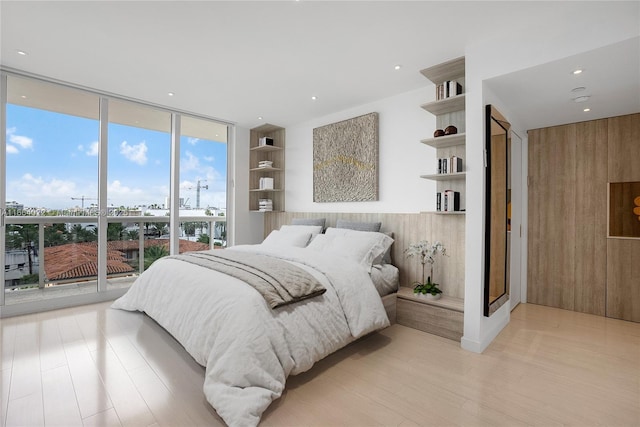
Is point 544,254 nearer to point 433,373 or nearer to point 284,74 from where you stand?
point 433,373

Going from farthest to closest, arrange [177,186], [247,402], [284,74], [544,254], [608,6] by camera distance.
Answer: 1. [177,186]
2. [544,254]
3. [284,74]
4. [608,6]
5. [247,402]

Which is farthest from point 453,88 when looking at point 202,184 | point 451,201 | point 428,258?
point 202,184

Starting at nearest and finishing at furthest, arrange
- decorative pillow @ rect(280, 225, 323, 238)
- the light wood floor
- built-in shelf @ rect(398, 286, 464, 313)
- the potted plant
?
the light wood floor < built-in shelf @ rect(398, 286, 464, 313) < the potted plant < decorative pillow @ rect(280, 225, 323, 238)

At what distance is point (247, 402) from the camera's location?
1.60 metres

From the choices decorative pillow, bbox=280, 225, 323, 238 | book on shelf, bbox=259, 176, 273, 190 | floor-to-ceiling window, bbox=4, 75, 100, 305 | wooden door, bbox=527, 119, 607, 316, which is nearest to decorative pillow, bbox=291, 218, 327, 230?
decorative pillow, bbox=280, 225, 323, 238

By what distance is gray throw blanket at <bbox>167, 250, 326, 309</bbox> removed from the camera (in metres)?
2.03

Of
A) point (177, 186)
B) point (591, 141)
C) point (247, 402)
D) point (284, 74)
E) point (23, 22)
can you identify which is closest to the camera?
point (247, 402)

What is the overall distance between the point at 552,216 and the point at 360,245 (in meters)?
2.47

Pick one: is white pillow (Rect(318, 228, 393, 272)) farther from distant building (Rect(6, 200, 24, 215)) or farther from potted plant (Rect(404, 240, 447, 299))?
distant building (Rect(6, 200, 24, 215))

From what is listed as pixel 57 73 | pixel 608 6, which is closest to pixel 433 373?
pixel 608 6

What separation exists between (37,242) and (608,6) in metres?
5.55

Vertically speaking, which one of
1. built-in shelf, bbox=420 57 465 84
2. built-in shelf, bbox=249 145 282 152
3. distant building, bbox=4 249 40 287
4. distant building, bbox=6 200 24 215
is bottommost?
distant building, bbox=4 249 40 287

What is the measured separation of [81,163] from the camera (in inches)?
145

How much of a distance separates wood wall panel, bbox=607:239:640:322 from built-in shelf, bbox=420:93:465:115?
2.26 m
